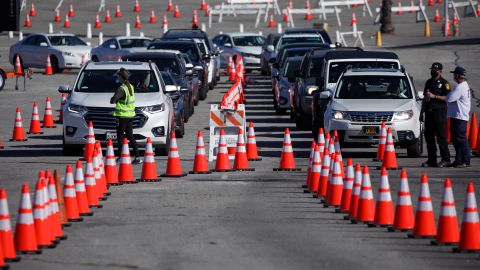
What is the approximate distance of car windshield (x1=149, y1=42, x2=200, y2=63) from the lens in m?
38.8

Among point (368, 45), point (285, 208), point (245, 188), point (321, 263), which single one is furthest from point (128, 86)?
point (368, 45)

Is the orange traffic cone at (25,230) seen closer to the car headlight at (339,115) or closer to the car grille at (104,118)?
the car grille at (104,118)

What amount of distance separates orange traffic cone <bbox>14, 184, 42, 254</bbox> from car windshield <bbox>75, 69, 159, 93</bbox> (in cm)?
1263

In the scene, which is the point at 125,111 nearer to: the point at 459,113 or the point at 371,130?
the point at 371,130

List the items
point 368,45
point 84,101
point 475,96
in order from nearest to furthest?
1. point 84,101
2. point 475,96
3. point 368,45

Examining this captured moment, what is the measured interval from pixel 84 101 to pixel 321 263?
42.4ft

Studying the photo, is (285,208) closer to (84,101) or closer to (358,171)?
(358,171)

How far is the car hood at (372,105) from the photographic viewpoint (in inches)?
988

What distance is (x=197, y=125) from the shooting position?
108ft

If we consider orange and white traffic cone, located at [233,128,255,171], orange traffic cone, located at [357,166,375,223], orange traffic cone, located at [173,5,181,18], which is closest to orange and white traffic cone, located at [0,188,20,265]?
orange traffic cone, located at [357,166,375,223]

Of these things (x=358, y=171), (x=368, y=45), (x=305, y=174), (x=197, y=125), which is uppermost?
(x=358, y=171)

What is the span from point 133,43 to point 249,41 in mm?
5589

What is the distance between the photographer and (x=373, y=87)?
26438 mm

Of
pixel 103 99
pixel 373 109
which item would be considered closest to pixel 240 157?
pixel 373 109
